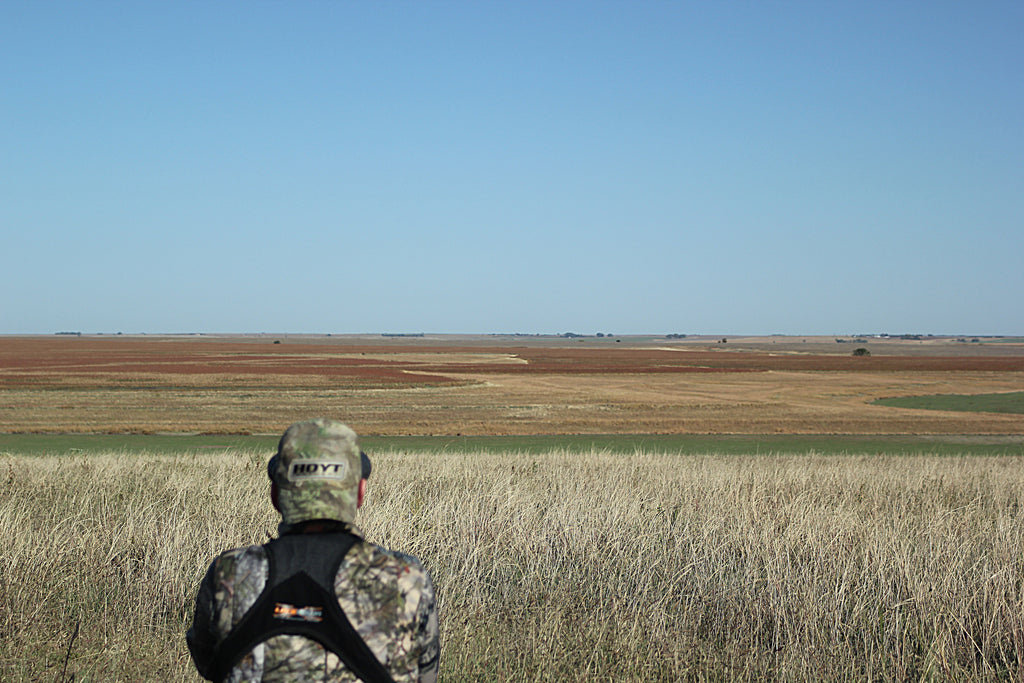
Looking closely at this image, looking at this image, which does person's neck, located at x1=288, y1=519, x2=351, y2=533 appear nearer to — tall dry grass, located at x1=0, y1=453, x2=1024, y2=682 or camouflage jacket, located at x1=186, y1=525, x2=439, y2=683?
camouflage jacket, located at x1=186, y1=525, x2=439, y2=683

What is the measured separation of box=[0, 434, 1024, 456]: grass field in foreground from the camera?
22516mm

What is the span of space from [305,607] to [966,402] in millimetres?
49081

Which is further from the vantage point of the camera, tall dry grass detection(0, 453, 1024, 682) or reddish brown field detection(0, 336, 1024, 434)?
reddish brown field detection(0, 336, 1024, 434)

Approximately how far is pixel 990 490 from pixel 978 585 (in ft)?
24.1

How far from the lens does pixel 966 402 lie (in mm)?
44344

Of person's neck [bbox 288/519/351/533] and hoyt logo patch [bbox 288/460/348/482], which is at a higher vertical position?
hoyt logo patch [bbox 288/460/348/482]

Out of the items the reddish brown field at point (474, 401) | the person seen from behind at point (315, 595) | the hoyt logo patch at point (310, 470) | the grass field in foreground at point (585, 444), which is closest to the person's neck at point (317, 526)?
the person seen from behind at point (315, 595)

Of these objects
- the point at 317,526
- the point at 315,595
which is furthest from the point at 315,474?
the point at 315,595

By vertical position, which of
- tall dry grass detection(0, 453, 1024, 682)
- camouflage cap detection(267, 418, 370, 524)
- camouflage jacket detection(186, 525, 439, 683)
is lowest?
tall dry grass detection(0, 453, 1024, 682)

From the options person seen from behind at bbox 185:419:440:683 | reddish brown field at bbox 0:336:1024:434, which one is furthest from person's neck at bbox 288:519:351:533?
reddish brown field at bbox 0:336:1024:434

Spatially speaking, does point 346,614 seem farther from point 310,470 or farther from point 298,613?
point 310,470

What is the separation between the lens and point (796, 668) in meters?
5.57

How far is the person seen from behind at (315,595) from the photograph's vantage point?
95.6 inches

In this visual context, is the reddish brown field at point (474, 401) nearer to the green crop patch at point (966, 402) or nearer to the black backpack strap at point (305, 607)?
the green crop patch at point (966, 402)
